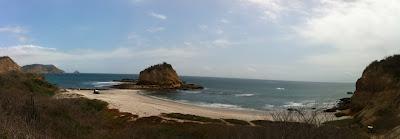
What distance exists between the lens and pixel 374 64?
63.7 metres

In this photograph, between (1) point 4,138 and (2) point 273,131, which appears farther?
(2) point 273,131

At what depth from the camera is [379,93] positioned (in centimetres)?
5597

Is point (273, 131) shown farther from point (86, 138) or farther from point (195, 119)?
point (195, 119)

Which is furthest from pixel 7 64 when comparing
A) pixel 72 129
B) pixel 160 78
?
pixel 72 129

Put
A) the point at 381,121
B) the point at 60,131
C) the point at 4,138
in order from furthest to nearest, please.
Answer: the point at 381,121
the point at 60,131
the point at 4,138

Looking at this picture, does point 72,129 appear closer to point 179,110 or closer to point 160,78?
point 179,110

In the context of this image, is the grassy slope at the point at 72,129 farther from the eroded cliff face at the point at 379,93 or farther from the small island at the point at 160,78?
the small island at the point at 160,78

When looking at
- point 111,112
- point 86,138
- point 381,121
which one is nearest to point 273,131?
point 86,138

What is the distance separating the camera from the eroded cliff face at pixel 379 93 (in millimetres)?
43219

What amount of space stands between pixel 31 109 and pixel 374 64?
Answer: 51.1 m

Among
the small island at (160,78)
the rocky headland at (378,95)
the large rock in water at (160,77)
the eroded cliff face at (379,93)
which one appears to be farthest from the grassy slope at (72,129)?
the large rock in water at (160,77)

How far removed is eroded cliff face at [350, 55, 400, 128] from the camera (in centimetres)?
4322

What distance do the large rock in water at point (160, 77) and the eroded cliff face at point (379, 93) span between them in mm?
86540

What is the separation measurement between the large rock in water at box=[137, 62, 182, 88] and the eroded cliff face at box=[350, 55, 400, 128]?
86.5 meters
